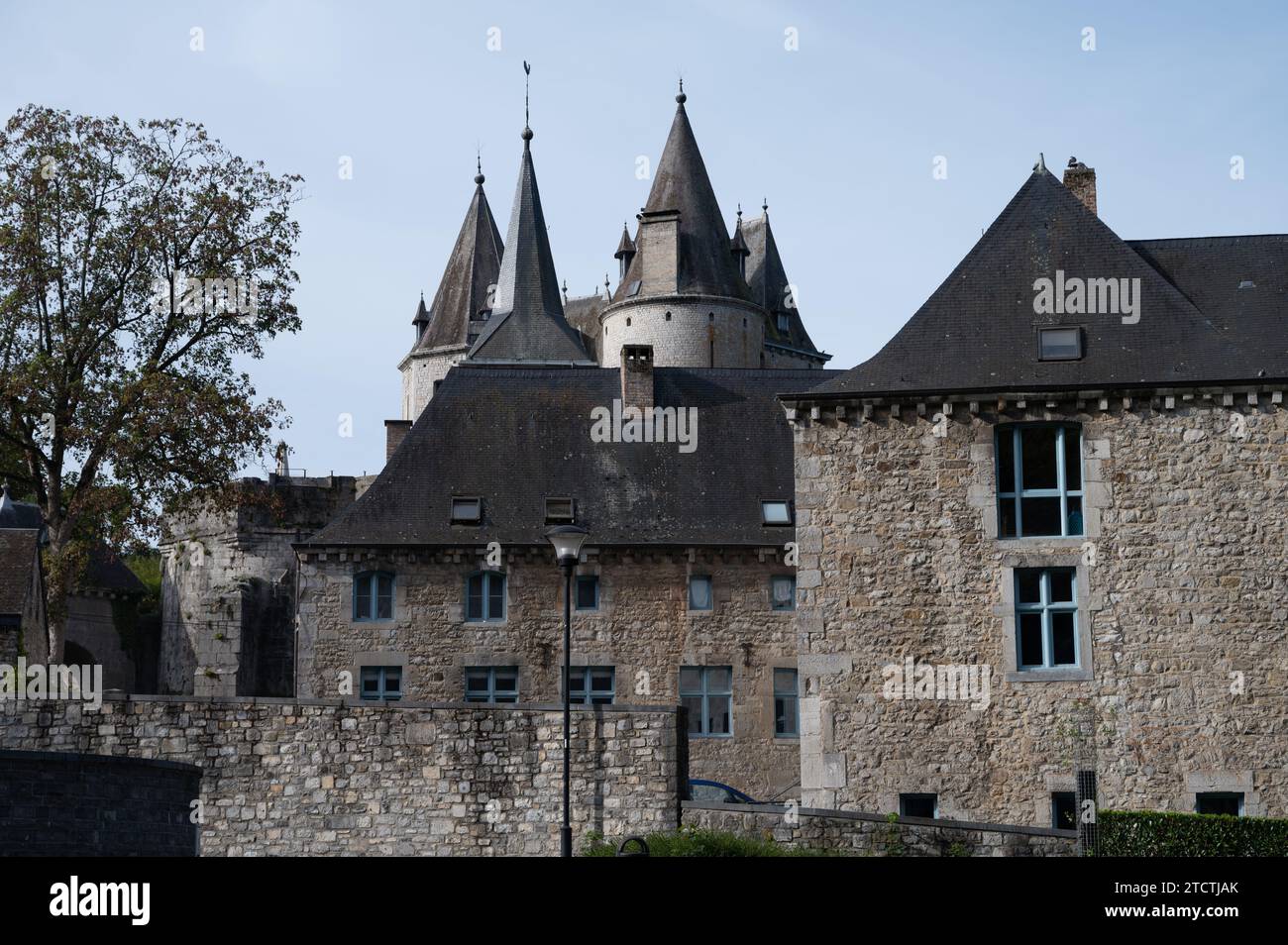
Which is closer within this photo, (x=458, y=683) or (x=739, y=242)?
(x=458, y=683)

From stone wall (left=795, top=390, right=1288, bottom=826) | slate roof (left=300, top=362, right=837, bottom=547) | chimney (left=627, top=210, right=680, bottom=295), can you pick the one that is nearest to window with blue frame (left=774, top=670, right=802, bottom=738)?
slate roof (left=300, top=362, right=837, bottom=547)

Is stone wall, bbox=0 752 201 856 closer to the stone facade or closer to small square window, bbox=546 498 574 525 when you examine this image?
small square window, bbox=546 498 574 525

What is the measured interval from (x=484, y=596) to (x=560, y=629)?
145 centimetres

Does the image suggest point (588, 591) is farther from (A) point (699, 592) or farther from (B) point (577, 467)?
(B) point (577, 467)

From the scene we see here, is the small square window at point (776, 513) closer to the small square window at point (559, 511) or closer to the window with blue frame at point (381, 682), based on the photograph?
the small square window at point (559, 511)

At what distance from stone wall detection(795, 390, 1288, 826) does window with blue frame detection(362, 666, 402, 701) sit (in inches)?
392

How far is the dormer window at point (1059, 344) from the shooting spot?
2285 cm

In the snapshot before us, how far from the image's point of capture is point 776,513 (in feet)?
102

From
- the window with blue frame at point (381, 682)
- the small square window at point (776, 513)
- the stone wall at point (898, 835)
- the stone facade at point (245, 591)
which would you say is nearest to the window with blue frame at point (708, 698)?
the small square window at point (776, 513)
